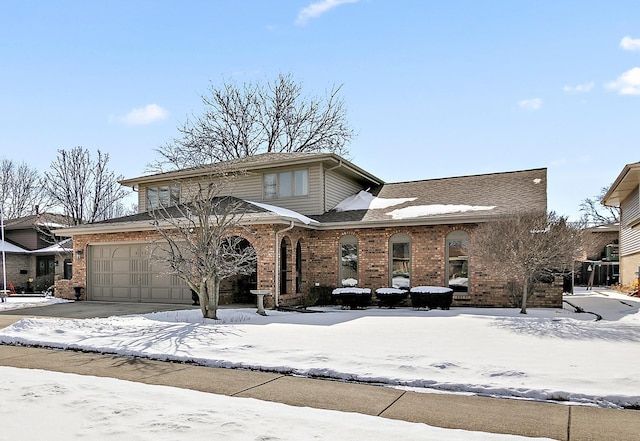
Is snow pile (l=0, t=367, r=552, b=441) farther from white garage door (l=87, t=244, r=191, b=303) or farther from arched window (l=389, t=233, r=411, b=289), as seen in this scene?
white garage door (l=87, t=244, r=191, b=303)

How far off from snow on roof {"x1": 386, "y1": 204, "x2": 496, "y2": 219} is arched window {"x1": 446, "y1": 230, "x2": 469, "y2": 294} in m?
0.82

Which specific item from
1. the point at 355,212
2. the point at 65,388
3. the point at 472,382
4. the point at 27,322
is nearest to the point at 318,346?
the point at 472,382

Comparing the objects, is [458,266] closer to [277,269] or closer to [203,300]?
[277,269]

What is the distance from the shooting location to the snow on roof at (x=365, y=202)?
18.2 metres

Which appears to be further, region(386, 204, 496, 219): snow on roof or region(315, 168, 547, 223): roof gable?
region(386, 204, 496, 219): snow on roof

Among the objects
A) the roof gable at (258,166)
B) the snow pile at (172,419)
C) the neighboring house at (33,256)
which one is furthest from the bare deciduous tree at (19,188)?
the snow pile at (172,419)

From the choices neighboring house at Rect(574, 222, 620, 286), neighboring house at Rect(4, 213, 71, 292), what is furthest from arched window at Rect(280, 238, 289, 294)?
neighboring house at Rect(574, 222, 620, 286)

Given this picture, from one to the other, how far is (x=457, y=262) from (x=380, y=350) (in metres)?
8.23

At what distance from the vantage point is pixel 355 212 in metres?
17.6

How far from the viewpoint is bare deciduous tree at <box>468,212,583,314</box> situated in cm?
1248

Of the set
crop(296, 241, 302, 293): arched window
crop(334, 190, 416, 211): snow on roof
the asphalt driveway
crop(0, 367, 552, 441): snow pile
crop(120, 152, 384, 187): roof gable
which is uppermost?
crop(120, 152, 384, 187): roof gable

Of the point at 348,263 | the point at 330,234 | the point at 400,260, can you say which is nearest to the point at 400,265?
the point at 400,260

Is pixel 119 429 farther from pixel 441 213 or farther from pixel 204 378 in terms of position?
pixel 441 213

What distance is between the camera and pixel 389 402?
17.9ft
